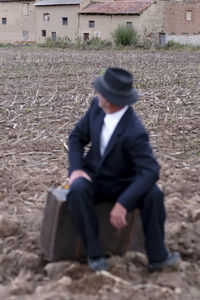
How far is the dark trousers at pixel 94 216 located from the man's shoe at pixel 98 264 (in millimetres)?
39

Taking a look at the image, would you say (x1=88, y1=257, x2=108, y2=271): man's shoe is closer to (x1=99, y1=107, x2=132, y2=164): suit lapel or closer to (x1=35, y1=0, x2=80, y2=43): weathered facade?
(x1=99, y1=107, x2=132, y2=164): suit lapel

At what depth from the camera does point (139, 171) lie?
11.5 ft

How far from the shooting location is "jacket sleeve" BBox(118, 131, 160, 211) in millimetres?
3424

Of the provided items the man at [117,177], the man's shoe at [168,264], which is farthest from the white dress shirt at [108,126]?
the man's shoe at [168,264]

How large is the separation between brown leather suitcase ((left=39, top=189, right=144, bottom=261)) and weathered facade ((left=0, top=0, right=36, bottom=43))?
50.2m

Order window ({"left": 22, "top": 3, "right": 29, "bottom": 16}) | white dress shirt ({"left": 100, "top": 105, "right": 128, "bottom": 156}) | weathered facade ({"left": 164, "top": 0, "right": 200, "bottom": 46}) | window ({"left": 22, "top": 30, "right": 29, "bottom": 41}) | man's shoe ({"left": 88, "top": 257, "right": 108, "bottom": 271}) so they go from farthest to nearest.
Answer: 1. window ({"left": 22, "top": 30, "right": 29, "bottom": 41})
2. window ({"left": 22, "top": 3, "right": 29, "bottom": 16})
3. weathered facade ({"left": 164, "top": 0, "right": 200, "bottom": 46})
4. white dress shirt ({"left": 100, "top": 105, "right": 128, "bottom": 156})
5. man's shoe ({"left": 88, "top": 257, "right": 108, "bottom": 271})

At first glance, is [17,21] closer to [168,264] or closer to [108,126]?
[108,126]

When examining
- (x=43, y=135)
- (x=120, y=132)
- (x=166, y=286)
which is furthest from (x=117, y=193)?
(x=43, y=135)

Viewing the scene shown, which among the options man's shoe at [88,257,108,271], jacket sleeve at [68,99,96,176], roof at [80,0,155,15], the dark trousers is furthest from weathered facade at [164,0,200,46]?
man's shoe at [88,257,108,271]

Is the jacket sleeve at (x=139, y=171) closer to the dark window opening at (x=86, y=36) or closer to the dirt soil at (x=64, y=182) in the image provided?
the dirt soil at (x=64, y=182)

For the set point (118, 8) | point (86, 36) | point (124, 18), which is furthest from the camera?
point (86, 36)

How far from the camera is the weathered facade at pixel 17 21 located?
53.2 m

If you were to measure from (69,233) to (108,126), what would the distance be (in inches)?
A: 30.3

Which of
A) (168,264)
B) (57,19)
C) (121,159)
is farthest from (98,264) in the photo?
(57,19)
